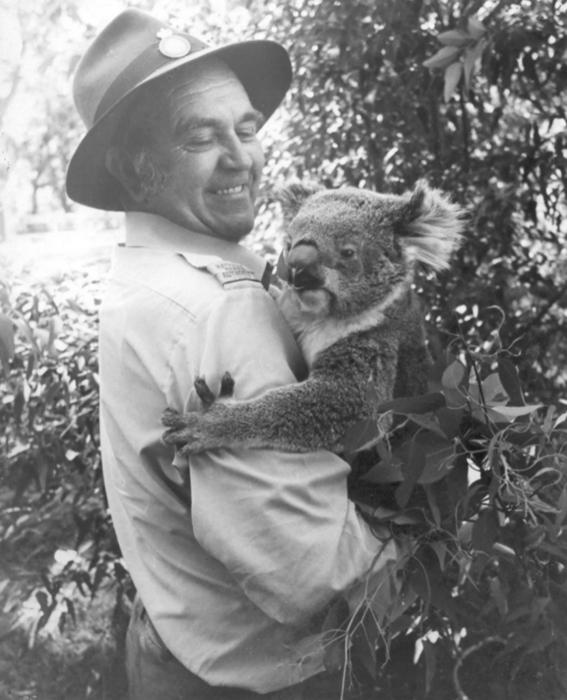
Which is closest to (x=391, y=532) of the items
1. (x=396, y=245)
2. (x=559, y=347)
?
(x=396, y=245)

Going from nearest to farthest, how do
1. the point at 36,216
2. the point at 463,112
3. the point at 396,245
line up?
the point at 396,245, the point at 36,216, the point at 463,112

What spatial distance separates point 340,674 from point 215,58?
3.99ft

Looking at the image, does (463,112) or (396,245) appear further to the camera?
(463,112)

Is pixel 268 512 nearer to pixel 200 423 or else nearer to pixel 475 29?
pixel 200 423

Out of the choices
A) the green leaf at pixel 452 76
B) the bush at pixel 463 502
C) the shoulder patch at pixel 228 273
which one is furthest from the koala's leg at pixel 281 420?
the green leaf at pixel 452 76

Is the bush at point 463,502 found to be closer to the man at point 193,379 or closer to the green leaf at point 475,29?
the man at point 193,379

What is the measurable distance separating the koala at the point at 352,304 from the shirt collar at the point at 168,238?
0.14 metres

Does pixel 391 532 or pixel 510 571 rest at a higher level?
pixel 391 532

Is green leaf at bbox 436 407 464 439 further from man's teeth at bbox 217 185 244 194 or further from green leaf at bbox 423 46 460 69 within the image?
green leaf at bbox 423 46 460 69

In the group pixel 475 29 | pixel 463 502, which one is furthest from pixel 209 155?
pixel 475 29

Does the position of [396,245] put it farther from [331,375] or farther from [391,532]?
[391,532]

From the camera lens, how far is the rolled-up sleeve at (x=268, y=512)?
4.94 feet

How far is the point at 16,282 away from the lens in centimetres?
266

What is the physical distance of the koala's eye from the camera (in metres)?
1.87
